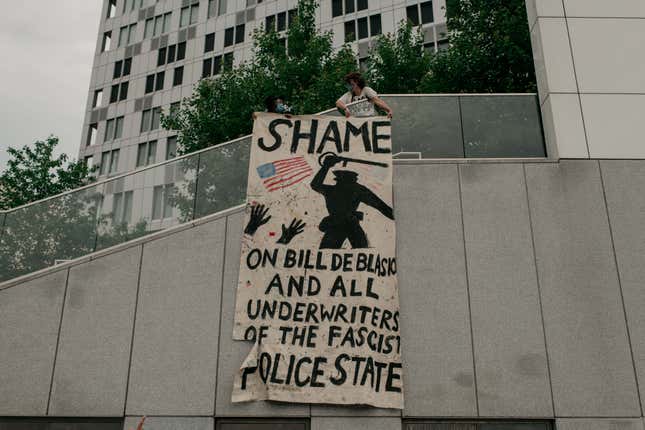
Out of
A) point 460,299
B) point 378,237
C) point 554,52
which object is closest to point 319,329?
point 378,237

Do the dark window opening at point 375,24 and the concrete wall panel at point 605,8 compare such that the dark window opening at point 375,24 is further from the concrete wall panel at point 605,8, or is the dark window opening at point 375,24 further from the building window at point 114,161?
the concrete wall panel at point 605,8

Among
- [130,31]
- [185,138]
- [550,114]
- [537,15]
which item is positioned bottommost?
[550,114]

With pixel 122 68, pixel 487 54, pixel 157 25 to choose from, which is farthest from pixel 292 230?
pixel 122 68

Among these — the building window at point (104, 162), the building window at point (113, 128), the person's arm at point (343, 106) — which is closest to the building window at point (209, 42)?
the building window at point (113, 128)

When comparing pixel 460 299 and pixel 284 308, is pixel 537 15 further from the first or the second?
pixel 284 308

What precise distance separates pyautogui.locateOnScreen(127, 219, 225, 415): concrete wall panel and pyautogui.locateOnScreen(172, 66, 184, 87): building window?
34.5m

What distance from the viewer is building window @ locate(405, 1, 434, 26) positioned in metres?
33.7

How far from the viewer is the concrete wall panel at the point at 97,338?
25.6 ft

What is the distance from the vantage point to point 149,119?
40.6m

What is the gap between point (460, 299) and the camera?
8016 mm

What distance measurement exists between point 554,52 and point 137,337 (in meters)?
8.75

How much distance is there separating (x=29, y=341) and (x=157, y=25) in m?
40.1

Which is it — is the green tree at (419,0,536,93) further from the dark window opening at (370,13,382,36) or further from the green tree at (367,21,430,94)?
the dark window opening at (370,13,382,36)

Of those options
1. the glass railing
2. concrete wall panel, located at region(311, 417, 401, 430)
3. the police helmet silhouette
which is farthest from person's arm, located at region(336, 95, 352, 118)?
concrete wall panel, located at region(311, 417, 401, 430)
